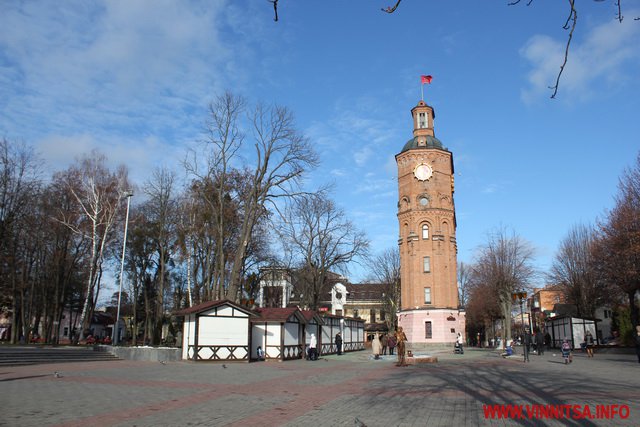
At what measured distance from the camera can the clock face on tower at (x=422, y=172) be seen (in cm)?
5309

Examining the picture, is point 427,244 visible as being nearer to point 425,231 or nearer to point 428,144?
point 425,231

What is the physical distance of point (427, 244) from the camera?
170ft

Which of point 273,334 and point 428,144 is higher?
point 428,144

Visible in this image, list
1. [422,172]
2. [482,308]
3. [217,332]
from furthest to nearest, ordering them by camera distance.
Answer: [482,308] < [422,172] < [217,332]

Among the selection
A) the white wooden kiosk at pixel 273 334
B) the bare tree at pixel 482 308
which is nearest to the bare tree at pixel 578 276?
the bare tree at pixel 482 308

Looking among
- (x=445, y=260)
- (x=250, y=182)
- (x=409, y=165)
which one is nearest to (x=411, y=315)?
(x=445, y=260)

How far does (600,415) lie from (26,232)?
3999cm

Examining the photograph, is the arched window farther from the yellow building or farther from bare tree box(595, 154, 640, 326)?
bare tree box(595, 154, 640, 326)

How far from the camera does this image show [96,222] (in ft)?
122

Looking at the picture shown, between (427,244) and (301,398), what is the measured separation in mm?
41627

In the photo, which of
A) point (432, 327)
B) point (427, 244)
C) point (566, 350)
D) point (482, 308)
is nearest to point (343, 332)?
point (432, 327)

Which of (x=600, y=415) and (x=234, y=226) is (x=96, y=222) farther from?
(x=600, y=415)

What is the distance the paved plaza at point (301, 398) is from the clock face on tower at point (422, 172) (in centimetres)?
3671

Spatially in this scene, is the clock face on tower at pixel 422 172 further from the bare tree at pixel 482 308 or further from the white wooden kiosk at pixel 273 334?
the white wooden kiosk at pixel 273 334
